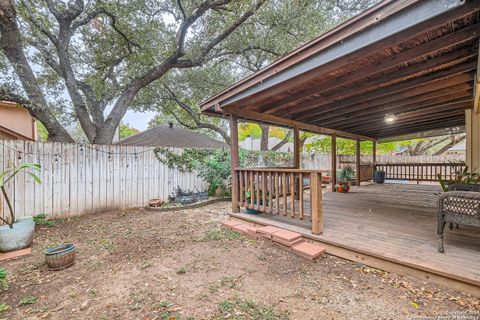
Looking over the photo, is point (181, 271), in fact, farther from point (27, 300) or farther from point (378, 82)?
point (378, 82)

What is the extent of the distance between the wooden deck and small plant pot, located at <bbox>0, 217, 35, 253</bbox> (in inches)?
133

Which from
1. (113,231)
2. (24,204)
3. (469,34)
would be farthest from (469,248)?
(24,204)

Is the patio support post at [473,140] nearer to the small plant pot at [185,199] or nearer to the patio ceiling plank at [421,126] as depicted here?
the patio ceiling plank at [421,126]

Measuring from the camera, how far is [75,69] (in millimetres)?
7645

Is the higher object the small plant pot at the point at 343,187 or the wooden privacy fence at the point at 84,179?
the wooden privacy fence at the point at 84,179

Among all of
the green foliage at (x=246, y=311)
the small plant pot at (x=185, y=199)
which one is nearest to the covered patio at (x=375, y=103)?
the green foliage at (x=246, y=311)

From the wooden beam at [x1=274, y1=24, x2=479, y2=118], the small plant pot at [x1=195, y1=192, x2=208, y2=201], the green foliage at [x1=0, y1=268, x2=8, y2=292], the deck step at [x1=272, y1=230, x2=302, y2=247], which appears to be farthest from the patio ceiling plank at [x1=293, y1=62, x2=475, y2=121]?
the green foliage at [x1=0, y1=268, x2=8, y2=292]

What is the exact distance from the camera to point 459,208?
2.28 meters

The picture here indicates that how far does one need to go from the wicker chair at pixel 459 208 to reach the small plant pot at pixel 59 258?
452cm

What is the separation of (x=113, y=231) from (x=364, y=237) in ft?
14.0

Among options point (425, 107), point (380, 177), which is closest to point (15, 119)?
point (425, 107)

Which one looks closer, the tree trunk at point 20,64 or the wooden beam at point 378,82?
the wooden beam at point 378,82

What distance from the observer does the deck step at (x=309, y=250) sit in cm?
268

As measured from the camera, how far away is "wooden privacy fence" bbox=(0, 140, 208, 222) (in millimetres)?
4227
